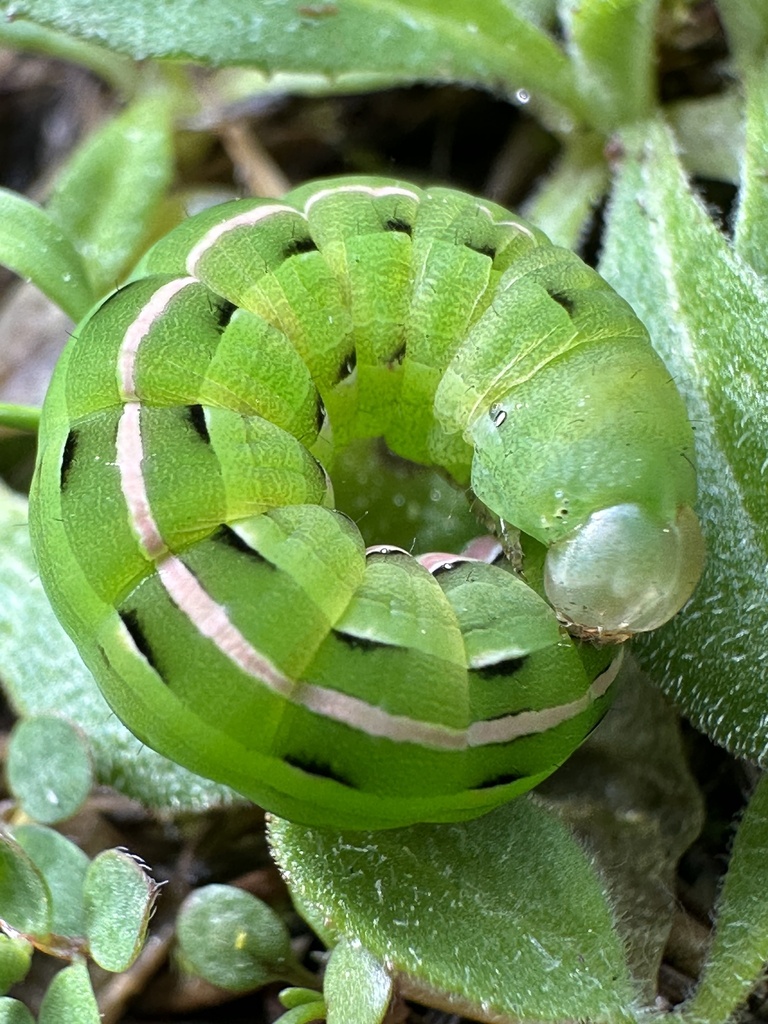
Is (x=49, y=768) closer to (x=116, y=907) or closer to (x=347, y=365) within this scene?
(x=116, y=907)

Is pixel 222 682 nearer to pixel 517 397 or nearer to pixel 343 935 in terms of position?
pixel 343 935

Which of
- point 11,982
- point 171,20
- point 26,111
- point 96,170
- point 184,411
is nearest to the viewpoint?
point 184,411

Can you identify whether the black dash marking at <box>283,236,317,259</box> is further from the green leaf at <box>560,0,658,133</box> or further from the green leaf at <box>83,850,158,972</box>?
the green leaf at <box>83,850,158,972</box>

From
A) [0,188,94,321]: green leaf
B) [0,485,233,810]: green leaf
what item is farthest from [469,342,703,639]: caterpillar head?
[0,188,94,321]: green leaf

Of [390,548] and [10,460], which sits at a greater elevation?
[390,548]

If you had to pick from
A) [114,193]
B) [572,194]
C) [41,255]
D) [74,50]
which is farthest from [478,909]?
[74,50]

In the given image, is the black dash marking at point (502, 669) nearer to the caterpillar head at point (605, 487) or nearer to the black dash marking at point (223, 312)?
the caterpillar head at point (605, 487)

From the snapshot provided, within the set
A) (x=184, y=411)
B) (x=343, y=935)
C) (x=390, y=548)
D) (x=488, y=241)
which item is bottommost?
(x=343, y=935)

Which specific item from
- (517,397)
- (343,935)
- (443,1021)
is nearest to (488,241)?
(517,397)
